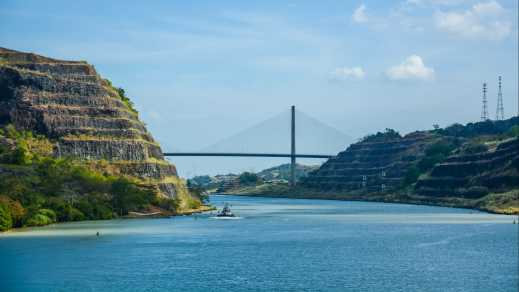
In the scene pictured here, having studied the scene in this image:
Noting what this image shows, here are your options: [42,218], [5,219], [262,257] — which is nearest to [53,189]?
[42,218]

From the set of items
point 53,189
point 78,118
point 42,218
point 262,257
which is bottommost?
point 262,257

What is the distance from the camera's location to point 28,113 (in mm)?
164250

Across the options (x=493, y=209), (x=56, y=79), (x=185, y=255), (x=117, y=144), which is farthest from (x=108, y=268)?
(x=493, y=209)

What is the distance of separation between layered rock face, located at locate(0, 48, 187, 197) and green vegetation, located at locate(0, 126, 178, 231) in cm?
306

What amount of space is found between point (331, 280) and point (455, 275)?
35.8ft

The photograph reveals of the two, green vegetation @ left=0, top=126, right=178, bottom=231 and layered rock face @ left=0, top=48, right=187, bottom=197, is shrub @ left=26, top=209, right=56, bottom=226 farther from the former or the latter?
layered rock face @ left=0, top=48, right=187, bottom=197

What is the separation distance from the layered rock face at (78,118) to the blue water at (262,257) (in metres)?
29.7

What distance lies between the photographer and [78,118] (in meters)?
165

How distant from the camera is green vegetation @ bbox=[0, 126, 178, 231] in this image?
5138 inches

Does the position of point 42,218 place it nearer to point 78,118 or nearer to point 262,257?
point 78,118

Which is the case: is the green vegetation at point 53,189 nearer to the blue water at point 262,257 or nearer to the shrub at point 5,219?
the shrub at point 5,219

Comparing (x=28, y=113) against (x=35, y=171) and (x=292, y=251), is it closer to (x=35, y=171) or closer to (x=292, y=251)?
(x=35, y=171)

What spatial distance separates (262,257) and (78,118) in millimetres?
83476

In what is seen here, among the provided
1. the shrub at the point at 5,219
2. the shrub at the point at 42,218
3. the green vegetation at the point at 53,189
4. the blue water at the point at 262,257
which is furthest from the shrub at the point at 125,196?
the shrub at the point at 5,219
